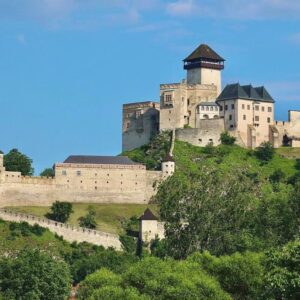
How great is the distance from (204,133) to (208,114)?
8.09 ft

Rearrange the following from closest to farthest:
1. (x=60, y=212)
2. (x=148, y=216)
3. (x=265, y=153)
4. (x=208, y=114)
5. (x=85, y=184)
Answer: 1. (x=148, y=216)
2. (x=60, y=212)
3. (x=85, y=184)
4. (x=265, y=153)
5. (x=208, y=114)

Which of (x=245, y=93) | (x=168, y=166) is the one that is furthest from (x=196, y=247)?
(x=245, y=93)

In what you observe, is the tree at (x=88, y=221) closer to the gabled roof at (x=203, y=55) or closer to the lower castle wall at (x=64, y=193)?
the lower castle wall at (x=64, y=193)

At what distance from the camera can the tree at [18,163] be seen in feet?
412

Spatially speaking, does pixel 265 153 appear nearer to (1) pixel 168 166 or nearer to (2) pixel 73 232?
(1) pixel 168 166

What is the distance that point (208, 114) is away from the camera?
444 ft

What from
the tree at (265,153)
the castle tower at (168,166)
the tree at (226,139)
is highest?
the tree at (226,139)

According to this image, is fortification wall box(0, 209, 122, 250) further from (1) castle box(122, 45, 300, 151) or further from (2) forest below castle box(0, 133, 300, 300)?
(1) castle box(122, 45, 300, 151)

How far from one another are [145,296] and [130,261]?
32235 mm

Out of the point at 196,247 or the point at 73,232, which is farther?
the point at 73,232

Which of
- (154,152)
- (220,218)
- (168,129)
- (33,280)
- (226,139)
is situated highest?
(168,129)

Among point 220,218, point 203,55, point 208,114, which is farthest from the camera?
point 203,55

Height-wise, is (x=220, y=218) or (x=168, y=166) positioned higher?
(x=168, y=166)

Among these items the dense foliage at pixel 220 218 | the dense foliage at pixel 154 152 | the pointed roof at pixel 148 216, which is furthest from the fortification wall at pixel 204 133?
the dense foliage at pixel 220 218
